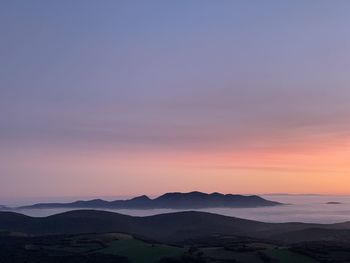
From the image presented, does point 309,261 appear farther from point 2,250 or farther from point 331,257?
point 2,250

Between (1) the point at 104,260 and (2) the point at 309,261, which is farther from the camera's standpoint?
(1) the point at 104,260

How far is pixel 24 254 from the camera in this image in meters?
134

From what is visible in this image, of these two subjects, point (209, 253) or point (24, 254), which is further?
point (24, 254)

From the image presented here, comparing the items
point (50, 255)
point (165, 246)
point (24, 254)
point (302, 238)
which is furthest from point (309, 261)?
point (302, 238)

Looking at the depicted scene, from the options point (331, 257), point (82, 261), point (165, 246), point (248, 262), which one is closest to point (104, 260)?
point (82, 261)

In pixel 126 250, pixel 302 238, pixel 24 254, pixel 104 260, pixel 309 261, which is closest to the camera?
pixel 309 261

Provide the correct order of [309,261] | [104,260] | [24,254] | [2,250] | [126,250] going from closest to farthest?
[309,261] → [104,260] → [126,250] → [24,254] → [2,250]

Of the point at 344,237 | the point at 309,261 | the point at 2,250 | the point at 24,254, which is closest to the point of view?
the point at 309,261

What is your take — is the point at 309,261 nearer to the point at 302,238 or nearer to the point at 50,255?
the point at 50,255

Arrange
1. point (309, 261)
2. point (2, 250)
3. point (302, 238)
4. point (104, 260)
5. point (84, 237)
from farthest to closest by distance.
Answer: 1. point (302, 238)
2. point (84, 237)
3. point (2, 250)
4. point (104, 260)
5. point (309, 261)

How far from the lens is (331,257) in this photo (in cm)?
11012

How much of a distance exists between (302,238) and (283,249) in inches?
3175

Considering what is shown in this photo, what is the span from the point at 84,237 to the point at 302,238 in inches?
3117

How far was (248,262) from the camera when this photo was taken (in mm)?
107562
